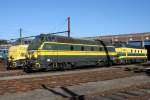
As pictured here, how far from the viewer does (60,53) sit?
24375 mm

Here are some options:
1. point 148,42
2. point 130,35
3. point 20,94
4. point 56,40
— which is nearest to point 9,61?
point 56,40

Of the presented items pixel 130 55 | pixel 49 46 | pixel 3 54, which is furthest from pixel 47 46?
pixel 3 54

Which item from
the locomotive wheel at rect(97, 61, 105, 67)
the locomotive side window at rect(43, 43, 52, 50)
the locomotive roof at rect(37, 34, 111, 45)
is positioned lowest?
the locomotive wheel at rect(97, 61, 105, 67)

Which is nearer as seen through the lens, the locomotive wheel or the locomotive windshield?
the locomotive windshield

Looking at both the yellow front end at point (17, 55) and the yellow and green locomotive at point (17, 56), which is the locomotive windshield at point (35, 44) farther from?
the yellow front end at point (17, 55)

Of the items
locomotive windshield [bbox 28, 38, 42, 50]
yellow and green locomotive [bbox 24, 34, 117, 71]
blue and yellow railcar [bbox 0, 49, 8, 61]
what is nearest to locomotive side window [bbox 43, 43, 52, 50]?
yellow and green locomotive [bbox 24, 34, 117, 71]

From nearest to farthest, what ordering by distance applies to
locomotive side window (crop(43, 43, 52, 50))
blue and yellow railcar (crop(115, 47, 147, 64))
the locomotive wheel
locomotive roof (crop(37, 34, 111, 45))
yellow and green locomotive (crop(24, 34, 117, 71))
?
1. yellow and green locomotive (crop(24, 34, 117, 71))
2. locomotive side window (crop(43, 43, 52, 50))
3. locomotive roof (crop(37, 34, 111, 45))
4. the locomotive wheel
5. blue and yellow railcar (crop(115, 47, 147, 64))

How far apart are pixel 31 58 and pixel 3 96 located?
11995mm

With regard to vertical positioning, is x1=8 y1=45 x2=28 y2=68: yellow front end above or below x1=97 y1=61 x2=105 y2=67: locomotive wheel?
above

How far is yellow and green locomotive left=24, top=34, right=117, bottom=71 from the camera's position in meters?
22.7

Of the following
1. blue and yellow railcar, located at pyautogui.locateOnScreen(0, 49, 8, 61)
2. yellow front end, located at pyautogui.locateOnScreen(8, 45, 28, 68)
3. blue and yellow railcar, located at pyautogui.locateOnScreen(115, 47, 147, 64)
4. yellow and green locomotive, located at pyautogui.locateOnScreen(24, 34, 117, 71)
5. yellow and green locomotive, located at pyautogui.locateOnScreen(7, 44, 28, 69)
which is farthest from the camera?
blue and yellow railcar, located at pyautogui.locateOnScreen(0, 49, 8, 61)

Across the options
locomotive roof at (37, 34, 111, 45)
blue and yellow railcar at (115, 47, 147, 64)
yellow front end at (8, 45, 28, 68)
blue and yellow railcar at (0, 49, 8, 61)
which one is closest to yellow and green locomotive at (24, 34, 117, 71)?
locomotive roof at (37, 34, 111, 45)

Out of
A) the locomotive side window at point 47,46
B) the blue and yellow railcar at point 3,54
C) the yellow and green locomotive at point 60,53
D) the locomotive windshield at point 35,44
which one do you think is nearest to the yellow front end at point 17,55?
the locomotive windshield at point 35,44

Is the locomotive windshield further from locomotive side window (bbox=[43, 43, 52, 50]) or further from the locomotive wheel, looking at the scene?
the locomotive wheel
